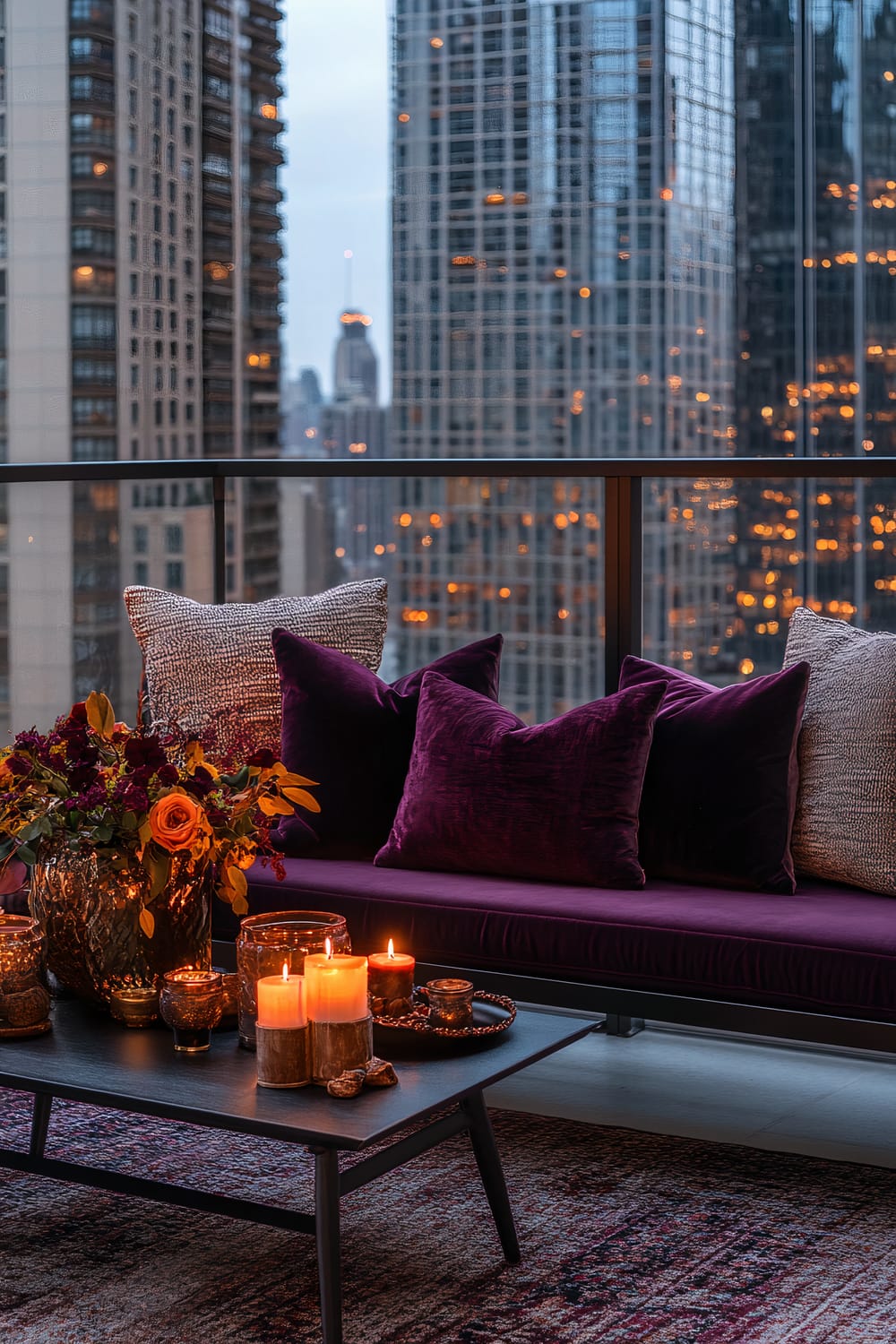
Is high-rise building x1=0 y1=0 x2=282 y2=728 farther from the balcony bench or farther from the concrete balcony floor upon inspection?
the balcony bench

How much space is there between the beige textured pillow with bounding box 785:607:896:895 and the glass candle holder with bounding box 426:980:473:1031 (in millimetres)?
982

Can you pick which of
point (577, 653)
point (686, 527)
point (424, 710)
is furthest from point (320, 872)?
point (577, 653)

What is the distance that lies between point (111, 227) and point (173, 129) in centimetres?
104

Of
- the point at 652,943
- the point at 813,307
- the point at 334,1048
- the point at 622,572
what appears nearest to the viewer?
the point at 334,1048

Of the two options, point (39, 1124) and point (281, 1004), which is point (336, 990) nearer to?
point (281, 1004)

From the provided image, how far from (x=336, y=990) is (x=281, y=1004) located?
0.07 meters

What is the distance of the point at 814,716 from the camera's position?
9.43ft

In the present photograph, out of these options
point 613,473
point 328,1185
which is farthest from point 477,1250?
point 613,473

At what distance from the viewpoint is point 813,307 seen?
10.7 metres

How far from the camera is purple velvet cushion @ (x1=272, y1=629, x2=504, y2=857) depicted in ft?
10.2

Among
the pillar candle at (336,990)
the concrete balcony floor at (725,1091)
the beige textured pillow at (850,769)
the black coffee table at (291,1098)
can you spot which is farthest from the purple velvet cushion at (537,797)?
the pillar candle at (336,990)

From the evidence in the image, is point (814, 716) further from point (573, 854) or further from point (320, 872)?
point (320, 872)

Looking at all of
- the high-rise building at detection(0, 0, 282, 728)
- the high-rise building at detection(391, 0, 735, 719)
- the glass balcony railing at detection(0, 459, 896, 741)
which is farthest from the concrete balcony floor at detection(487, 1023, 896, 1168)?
the high-rise building at detection(391, 0, 735, 719)

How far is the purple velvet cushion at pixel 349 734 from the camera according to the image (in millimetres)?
3094
